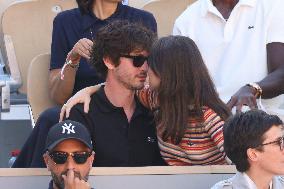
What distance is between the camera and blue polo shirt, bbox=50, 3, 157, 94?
4.64 meters

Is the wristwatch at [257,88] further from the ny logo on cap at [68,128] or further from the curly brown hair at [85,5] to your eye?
the ny logo on cap at [68,128]

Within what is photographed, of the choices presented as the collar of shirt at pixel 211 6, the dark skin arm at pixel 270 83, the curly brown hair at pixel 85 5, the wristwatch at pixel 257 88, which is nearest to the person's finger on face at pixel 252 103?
the dark skin arm at pixel 270 83

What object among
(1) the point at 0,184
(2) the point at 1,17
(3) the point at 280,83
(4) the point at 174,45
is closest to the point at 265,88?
(3) the point at 280,83

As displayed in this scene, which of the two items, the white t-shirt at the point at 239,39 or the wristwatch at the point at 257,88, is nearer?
the wristwatch at the point at 257,88

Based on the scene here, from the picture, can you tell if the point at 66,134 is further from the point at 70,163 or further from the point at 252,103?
the point at 252,103

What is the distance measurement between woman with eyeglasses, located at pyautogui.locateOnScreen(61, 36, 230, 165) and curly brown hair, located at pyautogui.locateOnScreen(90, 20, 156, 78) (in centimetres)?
10

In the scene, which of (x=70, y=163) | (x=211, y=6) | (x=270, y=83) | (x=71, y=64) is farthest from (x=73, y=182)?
(x=211, y=6)

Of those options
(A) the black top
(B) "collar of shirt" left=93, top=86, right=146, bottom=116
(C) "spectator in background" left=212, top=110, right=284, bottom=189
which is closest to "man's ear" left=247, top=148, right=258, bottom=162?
(C) "spectator in background" left=212, top=110, right=284, bottom=189

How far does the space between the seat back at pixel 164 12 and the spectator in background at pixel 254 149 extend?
2.21 m

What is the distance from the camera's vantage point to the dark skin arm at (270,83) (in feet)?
13.6

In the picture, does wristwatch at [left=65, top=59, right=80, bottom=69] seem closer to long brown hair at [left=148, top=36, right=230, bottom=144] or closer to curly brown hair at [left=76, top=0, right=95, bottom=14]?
curly brown hair at [left=76, top=0, right=95, bottom=14]

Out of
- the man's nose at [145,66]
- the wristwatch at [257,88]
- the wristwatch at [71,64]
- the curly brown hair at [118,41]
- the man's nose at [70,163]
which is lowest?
the wristwatch at [257,88]

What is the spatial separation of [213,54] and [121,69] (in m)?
0.89

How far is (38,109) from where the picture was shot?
15.7ft
